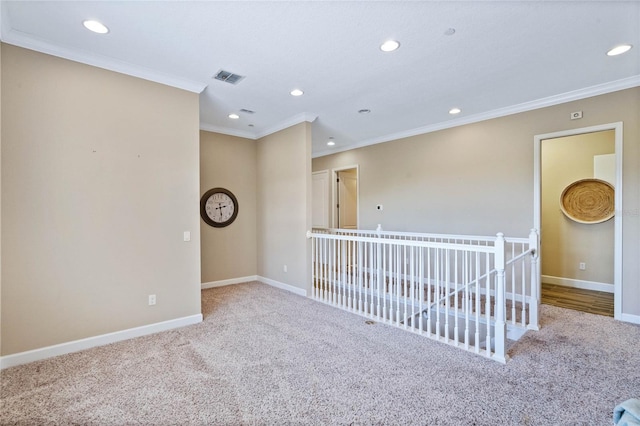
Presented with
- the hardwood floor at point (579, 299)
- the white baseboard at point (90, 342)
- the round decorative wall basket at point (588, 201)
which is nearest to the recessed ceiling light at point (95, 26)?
the white baseboard at point (90, 342)

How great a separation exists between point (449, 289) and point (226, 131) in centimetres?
433

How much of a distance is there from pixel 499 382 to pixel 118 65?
14.5 ft

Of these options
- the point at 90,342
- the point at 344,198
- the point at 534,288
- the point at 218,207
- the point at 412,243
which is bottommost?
the point at 90,342

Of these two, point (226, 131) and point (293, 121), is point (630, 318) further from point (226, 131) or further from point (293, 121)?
point (226, 131)

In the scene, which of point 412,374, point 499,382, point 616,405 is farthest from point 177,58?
point 616,405

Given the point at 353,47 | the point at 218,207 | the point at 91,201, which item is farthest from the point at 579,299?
the point at 91,201

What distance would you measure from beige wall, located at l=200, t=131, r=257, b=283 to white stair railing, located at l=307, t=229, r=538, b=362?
155cm

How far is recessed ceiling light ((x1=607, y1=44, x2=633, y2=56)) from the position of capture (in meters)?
2.70

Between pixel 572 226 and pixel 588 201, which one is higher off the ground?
pixel 588 201

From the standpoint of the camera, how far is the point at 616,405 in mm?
1981

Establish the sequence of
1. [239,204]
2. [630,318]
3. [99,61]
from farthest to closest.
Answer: [239,204], [630,318], [99,61]

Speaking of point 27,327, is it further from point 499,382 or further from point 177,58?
point 499,382

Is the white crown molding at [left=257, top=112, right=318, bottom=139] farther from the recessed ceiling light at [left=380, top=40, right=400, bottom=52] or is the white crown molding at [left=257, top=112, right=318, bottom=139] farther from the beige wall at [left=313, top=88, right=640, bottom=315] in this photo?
the beige wall at [left=313, top=88, right=640, bottom=315]

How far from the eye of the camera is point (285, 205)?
4.97m
